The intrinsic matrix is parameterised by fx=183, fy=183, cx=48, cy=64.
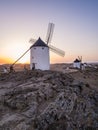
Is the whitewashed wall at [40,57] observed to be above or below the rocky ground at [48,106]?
above

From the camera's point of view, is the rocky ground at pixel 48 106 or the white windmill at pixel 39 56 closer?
the rocky ground at pixel 48 106

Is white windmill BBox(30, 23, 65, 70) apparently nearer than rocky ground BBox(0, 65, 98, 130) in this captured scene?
No

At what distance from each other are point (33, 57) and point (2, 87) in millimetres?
12899

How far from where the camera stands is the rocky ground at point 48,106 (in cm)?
1573

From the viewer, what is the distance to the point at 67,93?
65.8 ft

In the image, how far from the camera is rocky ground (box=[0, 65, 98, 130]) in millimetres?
15730

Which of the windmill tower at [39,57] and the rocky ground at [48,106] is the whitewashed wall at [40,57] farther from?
the rocky ground at [48,106]

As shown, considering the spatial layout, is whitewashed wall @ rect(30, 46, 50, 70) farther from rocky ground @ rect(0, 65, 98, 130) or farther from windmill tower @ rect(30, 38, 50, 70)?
rocky ground @ rect(0, 65, 98, 130)

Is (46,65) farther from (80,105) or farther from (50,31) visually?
(80,105)

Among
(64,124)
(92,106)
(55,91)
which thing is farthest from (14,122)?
(92,106)

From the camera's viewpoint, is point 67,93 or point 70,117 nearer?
point 70,117

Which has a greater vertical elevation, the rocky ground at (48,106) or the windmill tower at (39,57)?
the windmill tower at (39,57)

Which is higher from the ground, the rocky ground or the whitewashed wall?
the whitewashed wall

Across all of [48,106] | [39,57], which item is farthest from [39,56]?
[48,106]
